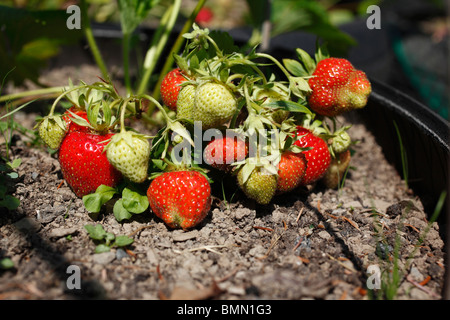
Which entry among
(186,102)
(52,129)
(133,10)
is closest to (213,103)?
(186,102)

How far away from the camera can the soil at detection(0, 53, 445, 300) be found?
1002 millimetres

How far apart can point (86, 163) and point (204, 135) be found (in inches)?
12.7

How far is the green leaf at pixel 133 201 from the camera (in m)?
1.18

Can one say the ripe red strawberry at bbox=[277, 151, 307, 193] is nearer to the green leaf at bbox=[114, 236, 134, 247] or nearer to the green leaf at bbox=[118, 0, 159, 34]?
the green leaf at bbox=[114, 236, 134, 247]

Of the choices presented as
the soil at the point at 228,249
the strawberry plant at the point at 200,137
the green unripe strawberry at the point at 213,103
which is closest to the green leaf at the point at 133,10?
the strawberry plant at the point at 200,137

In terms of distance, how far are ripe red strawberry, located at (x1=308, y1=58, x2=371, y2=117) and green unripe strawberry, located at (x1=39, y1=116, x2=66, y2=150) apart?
719 mm

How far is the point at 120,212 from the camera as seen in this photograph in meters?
1.18

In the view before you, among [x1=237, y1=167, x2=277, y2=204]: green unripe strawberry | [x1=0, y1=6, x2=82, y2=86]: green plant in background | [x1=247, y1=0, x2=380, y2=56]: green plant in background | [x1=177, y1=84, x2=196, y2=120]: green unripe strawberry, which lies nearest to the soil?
[x1=237, y1=167, x2=277, y2=204]: green unripe strawberry

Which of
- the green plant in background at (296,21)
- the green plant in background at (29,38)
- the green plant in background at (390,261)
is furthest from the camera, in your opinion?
the green plant in background at (296,21)

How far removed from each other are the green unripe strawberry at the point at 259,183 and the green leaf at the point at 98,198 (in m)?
0.35

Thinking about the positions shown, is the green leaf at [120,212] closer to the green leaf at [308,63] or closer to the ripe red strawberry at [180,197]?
the ripe red strawberry at [180,197]

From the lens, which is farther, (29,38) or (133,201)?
(29,38)

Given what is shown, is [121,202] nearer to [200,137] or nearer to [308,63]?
[200,137]

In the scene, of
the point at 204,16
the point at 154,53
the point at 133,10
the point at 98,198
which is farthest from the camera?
the point at 204,16
